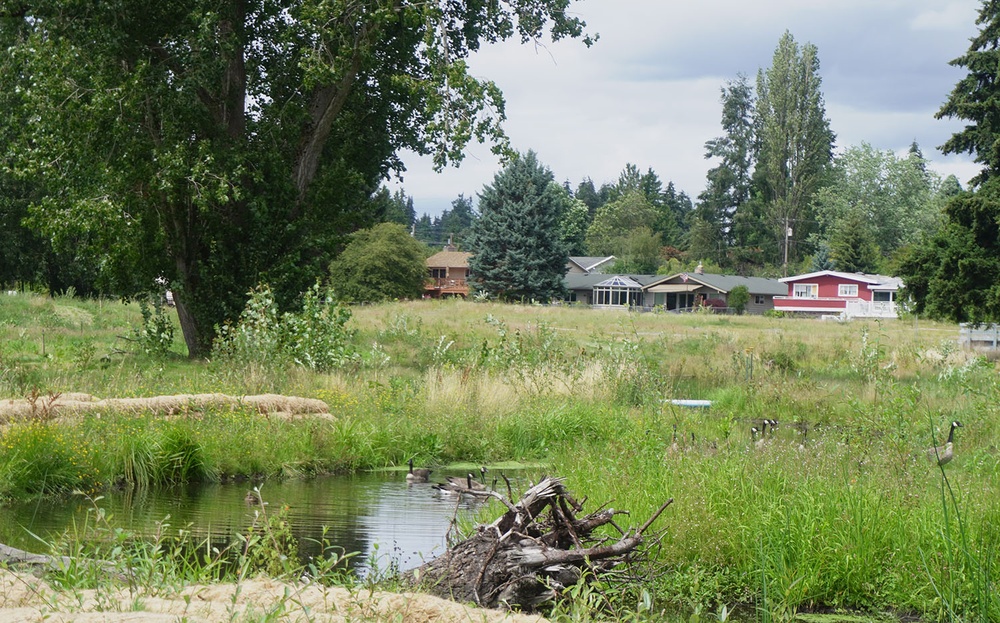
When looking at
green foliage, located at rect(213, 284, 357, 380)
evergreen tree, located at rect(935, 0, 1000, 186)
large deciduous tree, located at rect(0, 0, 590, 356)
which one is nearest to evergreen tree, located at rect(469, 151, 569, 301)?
evergreen tree, located at rect(935, 0, 1000, 186)

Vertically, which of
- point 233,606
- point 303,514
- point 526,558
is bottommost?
point 303,514

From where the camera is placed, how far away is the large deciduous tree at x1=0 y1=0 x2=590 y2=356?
18500 mm

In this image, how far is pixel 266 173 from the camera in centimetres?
2000

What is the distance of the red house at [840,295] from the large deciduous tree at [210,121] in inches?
2381

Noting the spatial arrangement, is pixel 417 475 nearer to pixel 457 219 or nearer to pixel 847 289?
pixel 847 289

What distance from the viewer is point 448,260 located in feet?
320

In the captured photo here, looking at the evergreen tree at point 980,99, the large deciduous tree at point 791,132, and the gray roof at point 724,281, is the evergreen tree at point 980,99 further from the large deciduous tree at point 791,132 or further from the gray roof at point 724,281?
the large deciduous tree at point 791,132

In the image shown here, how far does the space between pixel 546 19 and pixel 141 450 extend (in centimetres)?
1382

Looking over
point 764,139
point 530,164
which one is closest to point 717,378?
point 530,164

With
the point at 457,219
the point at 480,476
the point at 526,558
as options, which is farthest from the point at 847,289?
the point at 457,219

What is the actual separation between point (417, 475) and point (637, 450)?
2814 millimetres

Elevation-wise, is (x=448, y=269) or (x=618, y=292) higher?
(x=448, y=269)

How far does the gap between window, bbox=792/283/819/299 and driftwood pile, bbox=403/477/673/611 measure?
78933 mm

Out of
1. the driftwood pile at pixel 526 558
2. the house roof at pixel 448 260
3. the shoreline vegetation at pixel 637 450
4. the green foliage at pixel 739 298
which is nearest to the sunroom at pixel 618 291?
the green foliage at pixel 739 298
